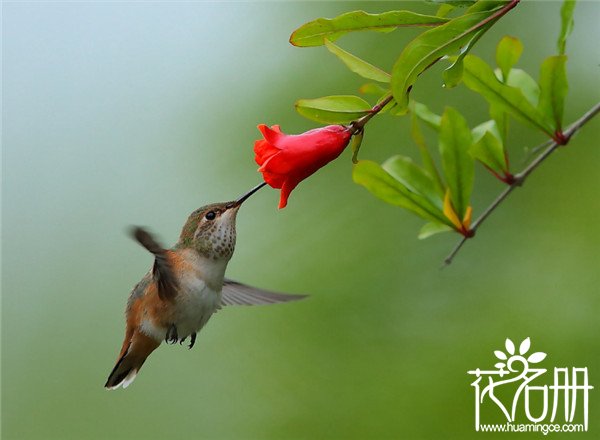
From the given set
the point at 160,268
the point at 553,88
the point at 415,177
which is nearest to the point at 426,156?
the point at 415,177

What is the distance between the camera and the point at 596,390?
126 inches

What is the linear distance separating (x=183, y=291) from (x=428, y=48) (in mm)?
860

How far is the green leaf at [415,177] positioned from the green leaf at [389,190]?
0.08 ft

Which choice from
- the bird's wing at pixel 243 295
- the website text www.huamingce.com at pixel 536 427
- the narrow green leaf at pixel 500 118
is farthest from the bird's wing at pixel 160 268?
the website text www.huamingce.com at pixel 536 427

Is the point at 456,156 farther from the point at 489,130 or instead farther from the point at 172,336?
the point at 172,336

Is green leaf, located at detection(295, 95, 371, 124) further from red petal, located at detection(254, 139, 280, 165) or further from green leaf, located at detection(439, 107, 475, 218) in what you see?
green leaf, located at detection(439, 107, 475, 218)

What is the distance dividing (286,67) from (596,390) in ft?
7.00

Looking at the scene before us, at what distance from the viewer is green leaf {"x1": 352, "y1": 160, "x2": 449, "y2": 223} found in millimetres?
1537

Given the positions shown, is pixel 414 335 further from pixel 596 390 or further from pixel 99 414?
pixel 99 414

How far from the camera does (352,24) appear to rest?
1241 millimetres

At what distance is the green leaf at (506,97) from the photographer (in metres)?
1.53

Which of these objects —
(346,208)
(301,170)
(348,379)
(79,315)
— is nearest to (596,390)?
(348,379)

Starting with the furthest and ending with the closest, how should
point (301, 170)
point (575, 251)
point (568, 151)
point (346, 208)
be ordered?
point (346, 208) → point (568, 151) → point (575, 251) → point (301, 170)

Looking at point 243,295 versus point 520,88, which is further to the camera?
point 243,295
